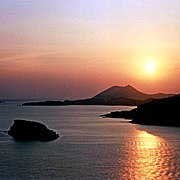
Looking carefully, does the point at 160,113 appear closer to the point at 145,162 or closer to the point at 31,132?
the point at 31,132

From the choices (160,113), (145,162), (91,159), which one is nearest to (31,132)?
(91,159)

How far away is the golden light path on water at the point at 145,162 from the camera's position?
95.5 ft

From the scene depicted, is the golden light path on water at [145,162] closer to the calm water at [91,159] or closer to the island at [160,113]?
the calm water at [91,159]

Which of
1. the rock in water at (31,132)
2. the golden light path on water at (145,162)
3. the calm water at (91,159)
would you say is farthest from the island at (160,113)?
the golden light path on water at (145,162)

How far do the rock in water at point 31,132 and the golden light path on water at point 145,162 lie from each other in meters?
10.3

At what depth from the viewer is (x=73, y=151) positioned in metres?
40.9

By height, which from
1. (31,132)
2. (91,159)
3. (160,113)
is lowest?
(91,159)

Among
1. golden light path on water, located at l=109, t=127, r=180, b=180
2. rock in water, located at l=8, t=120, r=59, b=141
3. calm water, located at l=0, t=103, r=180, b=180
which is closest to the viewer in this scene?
golden light path on water, located at l=109, t=127, r=180, b=180

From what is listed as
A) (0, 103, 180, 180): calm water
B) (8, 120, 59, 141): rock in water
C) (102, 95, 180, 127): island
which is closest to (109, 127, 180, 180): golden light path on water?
(0, 103, 180, 180): calm water

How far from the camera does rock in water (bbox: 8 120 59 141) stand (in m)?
51.9

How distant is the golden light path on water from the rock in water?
1025 cm

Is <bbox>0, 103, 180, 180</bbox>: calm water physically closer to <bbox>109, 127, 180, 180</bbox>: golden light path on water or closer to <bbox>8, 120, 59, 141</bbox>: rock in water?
<bbox>109, 127, 180, 180</bbox>: golden light path on water

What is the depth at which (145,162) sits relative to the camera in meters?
34.6

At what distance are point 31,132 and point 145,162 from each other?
22053 mm
